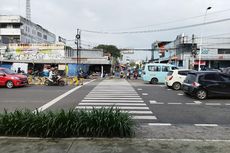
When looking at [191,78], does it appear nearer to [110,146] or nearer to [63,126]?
[63,126]

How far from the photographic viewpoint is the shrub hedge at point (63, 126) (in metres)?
6.71

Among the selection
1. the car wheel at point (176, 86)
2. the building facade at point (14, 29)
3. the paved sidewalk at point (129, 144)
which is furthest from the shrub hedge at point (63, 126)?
the building facade at point (14, 29)

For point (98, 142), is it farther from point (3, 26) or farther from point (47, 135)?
point (3, 26)

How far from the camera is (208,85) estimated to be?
15.7m

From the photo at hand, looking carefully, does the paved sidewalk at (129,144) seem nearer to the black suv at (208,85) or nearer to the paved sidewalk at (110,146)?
the paved sidewalk at (110,146)

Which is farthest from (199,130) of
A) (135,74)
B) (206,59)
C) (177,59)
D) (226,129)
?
(177,59)

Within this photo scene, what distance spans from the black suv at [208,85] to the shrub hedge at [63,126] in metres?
9.60

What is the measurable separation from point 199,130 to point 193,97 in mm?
8657

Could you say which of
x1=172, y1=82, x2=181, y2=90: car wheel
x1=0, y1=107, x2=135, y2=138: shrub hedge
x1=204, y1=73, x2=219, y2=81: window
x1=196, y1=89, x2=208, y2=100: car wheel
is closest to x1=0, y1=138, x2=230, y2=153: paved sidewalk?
x1=0, y1=107, x2=135, y2=138: shrub hedge

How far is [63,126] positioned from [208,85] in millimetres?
11071

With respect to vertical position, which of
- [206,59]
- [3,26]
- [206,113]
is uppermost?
[3,26]

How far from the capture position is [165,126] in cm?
848

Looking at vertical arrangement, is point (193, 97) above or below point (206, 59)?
below

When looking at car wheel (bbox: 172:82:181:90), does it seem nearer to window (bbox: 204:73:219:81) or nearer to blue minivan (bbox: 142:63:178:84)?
window (bbox: 204:73:219:81)
